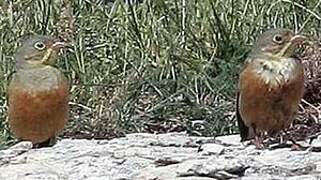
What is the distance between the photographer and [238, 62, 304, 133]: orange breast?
18.3 feet

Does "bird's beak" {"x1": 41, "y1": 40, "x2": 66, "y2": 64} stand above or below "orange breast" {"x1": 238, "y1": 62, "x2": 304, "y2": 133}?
above

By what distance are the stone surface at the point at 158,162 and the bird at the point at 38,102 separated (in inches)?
→ 32.5

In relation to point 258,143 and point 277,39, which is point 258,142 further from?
point 277,39

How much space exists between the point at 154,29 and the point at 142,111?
43.2 inches

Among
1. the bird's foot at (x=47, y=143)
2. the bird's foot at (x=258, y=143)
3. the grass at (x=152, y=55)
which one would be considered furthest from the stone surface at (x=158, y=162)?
the grass at (x=152, y=55)

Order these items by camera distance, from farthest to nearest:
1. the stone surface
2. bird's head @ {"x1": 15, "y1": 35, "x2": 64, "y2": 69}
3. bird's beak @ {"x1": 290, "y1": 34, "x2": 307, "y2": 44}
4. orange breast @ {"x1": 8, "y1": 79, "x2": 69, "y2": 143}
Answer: bird's head @ {"x1": 15, "y1": 35, "x2": 64, "y2": 69} → orange breast @ {"x1": 8, "y1": 79, "x2": 69, "y2": 143} → bird's beak @ {"x1": 290, "y1": 34, "x2": 307, "y2": 44} → the stone surface

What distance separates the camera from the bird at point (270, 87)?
559cm

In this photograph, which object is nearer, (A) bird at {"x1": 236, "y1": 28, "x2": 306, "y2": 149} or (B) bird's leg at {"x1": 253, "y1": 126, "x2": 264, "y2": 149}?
(B) bird's leg at {"x1": 253, "y1": 126, "x2": 264, "y2": 149}

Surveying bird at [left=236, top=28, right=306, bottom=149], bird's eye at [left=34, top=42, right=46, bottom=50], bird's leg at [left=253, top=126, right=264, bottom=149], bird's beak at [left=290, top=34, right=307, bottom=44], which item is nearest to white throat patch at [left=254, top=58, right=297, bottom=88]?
bird at [left=236, top=28, right=306, bottom=149]

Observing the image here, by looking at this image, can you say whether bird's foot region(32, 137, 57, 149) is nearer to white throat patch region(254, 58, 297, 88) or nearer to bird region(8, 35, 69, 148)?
bird region(8, 35, 69, 148)

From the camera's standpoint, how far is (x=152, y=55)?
7930 millimetres

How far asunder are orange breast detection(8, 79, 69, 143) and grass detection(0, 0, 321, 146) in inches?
23.4

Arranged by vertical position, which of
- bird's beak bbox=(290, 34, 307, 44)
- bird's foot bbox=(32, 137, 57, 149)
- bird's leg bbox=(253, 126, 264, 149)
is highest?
bird's beak bbox=(290, 34, 307, 44)

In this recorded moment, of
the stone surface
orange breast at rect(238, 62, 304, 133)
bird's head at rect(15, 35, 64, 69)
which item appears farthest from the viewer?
bird's head at rect(15, 35, 64, 69)
